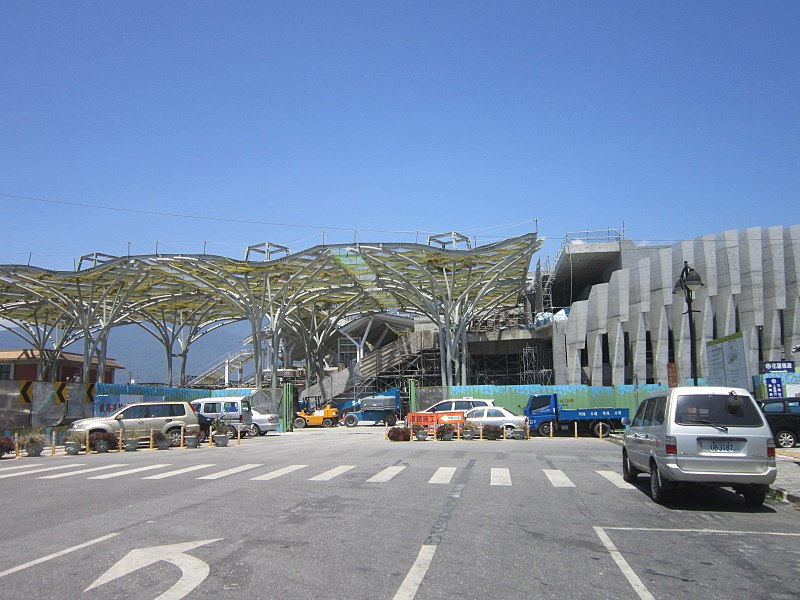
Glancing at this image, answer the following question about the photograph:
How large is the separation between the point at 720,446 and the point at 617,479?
14.6 ft

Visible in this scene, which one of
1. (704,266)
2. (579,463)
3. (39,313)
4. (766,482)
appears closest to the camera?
(766,482)

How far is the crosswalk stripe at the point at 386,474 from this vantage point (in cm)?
1401

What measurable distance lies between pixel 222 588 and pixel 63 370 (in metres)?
75.6

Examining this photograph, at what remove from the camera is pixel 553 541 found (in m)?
8.04

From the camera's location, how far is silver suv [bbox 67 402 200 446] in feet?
82.3

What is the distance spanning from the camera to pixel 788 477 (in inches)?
557

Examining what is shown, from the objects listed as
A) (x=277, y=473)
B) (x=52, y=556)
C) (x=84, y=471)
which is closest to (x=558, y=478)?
(x=277, y=473)

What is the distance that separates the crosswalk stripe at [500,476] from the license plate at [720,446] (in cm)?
431

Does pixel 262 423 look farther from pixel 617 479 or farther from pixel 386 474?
pixel 617 479

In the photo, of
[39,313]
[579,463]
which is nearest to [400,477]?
[579,463]

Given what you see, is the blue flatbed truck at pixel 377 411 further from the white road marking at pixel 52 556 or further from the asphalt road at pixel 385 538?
the white road marking at pixel 52 556

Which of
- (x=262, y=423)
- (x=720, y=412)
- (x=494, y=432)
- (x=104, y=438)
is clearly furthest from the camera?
(x=262, y=423)

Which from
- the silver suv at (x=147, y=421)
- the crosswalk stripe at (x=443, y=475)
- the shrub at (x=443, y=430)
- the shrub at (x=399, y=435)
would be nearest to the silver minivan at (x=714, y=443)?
→ the crosswalk stripe at (x=443, y=475)

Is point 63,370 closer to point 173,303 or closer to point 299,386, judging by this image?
point 173,303
